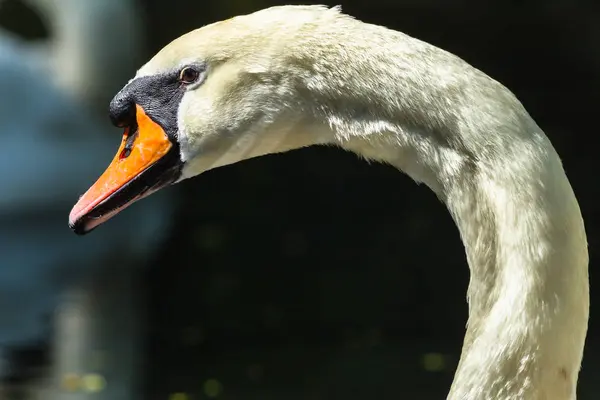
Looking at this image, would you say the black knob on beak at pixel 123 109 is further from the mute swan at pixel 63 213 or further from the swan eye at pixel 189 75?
the mute swan at pixel 63 213

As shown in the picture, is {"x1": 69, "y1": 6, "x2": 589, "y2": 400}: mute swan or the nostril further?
the nostril

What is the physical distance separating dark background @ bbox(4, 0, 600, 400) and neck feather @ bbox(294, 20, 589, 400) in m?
3.37

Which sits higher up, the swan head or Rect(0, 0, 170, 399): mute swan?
Rect(0, 0, 170, 399): mute swan

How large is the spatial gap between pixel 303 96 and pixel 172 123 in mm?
334

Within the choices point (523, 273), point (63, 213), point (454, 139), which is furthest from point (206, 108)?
point (63, 213)

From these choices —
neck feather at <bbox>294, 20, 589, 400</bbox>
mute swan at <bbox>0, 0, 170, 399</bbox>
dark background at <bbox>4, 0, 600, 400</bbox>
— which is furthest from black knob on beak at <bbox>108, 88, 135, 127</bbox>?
mute swan at <bbox>0, 0, 170, 399</bbox>

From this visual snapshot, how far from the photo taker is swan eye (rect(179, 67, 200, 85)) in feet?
7.06

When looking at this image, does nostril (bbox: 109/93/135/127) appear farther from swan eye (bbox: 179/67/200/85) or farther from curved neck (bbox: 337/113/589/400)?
curved neck (bbox: 337/113/589/400)

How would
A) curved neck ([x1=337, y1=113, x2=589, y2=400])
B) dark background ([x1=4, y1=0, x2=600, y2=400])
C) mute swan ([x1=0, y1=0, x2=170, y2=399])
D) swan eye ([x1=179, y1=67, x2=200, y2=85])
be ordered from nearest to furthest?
curved neck ([x1=337, y1=113, x2=589, y2=400]) → swan eye ([x1=179, y1=67, x2=200, y2=85]) → dark background ([x1=4, y1=0, x2=600, y2=400]) → mute swan ([x1=0, y1=0, x2=170, y2=399])

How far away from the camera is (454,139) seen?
74.9 inches

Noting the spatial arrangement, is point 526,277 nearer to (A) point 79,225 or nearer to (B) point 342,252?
(A) point 79,225

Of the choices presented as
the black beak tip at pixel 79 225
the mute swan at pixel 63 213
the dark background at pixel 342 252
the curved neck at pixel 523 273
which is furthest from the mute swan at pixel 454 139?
the mute swan at pixel 63 213

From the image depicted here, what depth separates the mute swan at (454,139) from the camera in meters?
1.85

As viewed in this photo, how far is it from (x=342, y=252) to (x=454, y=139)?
624 cm
